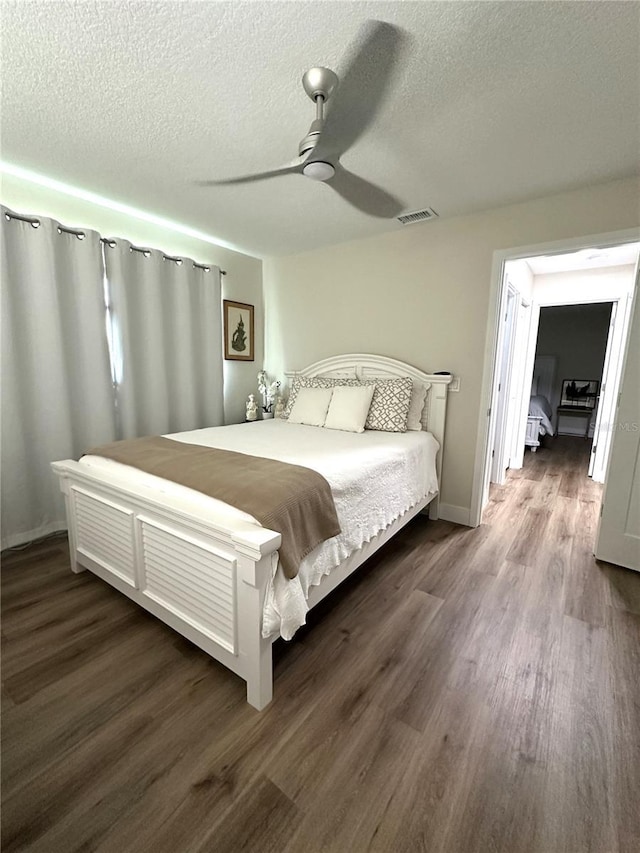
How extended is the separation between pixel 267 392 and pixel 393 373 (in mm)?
1497

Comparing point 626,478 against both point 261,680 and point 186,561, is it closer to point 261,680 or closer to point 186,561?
point 261,680

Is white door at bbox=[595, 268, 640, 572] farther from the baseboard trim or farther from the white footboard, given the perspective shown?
the white footboard

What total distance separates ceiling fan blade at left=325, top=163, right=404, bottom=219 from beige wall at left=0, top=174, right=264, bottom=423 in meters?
1.65

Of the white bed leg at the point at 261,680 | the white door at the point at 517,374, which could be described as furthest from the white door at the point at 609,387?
the white bed leg at the point at 261,680

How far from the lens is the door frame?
228 cm

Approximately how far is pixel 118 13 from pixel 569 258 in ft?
13.1

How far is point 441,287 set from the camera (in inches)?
116

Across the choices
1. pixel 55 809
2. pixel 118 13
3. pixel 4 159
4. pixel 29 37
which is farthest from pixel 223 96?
pixel 55 809

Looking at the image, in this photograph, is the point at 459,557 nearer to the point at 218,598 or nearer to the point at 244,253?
the point at 218,598

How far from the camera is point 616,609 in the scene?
6.43 feet

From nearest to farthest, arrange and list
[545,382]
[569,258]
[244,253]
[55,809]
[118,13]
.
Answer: [55,809], [118,13], [569,258], [244,253], [545,382]

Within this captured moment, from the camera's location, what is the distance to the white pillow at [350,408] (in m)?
2.88

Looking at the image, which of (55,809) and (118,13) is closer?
(55,809)

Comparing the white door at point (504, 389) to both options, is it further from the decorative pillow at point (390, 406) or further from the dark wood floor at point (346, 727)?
the dark wood floor at point (346, 727)
